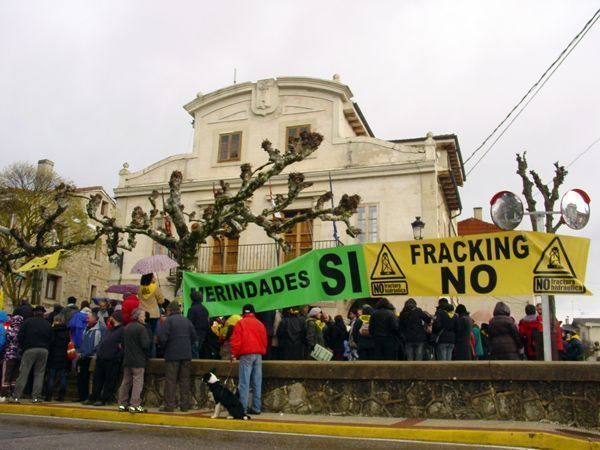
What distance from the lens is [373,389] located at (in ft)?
31.0

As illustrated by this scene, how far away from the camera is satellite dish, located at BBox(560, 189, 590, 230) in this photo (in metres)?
8.85

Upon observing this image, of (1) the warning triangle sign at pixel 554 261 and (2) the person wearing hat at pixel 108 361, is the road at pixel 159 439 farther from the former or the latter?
(1) the warning triangle sign at pixel 554 261

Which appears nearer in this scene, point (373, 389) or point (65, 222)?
point (373, 389)

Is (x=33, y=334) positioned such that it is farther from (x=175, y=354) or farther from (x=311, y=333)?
(x=311, y=333)

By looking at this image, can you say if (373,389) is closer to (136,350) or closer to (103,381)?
(136,350)

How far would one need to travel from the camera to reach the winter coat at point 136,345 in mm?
10148

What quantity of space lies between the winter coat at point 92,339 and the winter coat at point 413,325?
19.0ft

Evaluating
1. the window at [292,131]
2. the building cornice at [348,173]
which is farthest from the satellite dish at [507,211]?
the window at [292,131]

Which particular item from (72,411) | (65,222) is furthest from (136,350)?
(65,222)

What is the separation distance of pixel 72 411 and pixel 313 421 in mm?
4191

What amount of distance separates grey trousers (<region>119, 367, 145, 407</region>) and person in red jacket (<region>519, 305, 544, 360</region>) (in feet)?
23.8

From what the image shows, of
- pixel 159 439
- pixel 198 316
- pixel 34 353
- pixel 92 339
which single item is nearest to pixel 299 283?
pixel 198 316

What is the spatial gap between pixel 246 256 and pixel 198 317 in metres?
12.4

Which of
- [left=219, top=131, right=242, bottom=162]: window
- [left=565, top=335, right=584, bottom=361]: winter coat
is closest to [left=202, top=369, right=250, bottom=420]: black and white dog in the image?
[left=565, top=335, right=584, bottom=361]: winter coat
